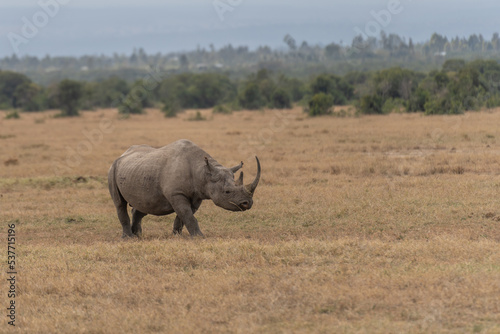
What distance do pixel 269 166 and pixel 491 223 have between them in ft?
28.2

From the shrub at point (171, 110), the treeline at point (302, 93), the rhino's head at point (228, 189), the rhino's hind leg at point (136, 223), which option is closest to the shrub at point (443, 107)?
the treeline at point (302, 93)

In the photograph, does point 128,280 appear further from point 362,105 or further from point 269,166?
point 362,105

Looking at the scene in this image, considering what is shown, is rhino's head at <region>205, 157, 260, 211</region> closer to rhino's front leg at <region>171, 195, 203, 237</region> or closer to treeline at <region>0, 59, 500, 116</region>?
rhino's front leg at <region>171, 195, 203, 237</region>

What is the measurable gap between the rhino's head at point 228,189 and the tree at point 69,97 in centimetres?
4541

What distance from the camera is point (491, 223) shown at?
10.3 m

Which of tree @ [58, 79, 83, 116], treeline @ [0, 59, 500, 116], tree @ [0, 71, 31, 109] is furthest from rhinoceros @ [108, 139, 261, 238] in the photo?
tree @ [0, 71, 31, 109]

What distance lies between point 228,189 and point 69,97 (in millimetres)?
46803

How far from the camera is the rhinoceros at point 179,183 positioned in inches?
372

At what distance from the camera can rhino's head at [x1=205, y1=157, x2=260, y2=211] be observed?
30.6 feet

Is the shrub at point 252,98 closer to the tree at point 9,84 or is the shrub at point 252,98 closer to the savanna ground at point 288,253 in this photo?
the tree at point 9,84

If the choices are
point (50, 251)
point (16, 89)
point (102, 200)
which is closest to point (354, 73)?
point (16, 89)

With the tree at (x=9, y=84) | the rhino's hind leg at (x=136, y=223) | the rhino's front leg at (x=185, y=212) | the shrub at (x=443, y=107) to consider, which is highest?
the tree at (x=9, y=84)

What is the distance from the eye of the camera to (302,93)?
2272 inches

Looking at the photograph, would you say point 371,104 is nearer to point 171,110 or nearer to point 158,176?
point 171,110
